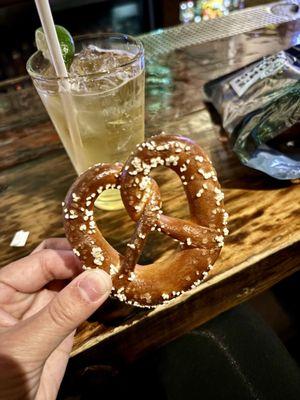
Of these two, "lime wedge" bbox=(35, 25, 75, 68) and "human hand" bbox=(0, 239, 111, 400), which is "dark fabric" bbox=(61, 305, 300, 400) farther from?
"lime wedge" bbox=(35, 25, 75, 68)

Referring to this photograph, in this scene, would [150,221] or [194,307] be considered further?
[194,307]

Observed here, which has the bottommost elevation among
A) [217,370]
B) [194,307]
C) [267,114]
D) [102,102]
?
[217,370]

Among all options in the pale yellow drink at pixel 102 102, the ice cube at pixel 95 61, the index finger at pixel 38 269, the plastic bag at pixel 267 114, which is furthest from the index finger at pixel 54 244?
the plastic bag at pixel 267 114

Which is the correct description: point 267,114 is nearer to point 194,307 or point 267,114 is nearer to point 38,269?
point 194,307

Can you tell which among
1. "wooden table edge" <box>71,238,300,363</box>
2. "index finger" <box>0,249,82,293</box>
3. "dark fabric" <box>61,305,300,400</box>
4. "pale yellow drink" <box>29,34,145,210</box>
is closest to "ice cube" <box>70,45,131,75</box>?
"pale yellow drink" <box>29,34,145,210</box>

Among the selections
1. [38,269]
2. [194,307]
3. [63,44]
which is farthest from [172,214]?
[63,44]

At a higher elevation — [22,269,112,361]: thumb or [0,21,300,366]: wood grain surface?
[22,269,112,361]: thumb

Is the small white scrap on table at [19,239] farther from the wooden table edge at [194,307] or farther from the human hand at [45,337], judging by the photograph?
the wooden table edge at [194,307]
